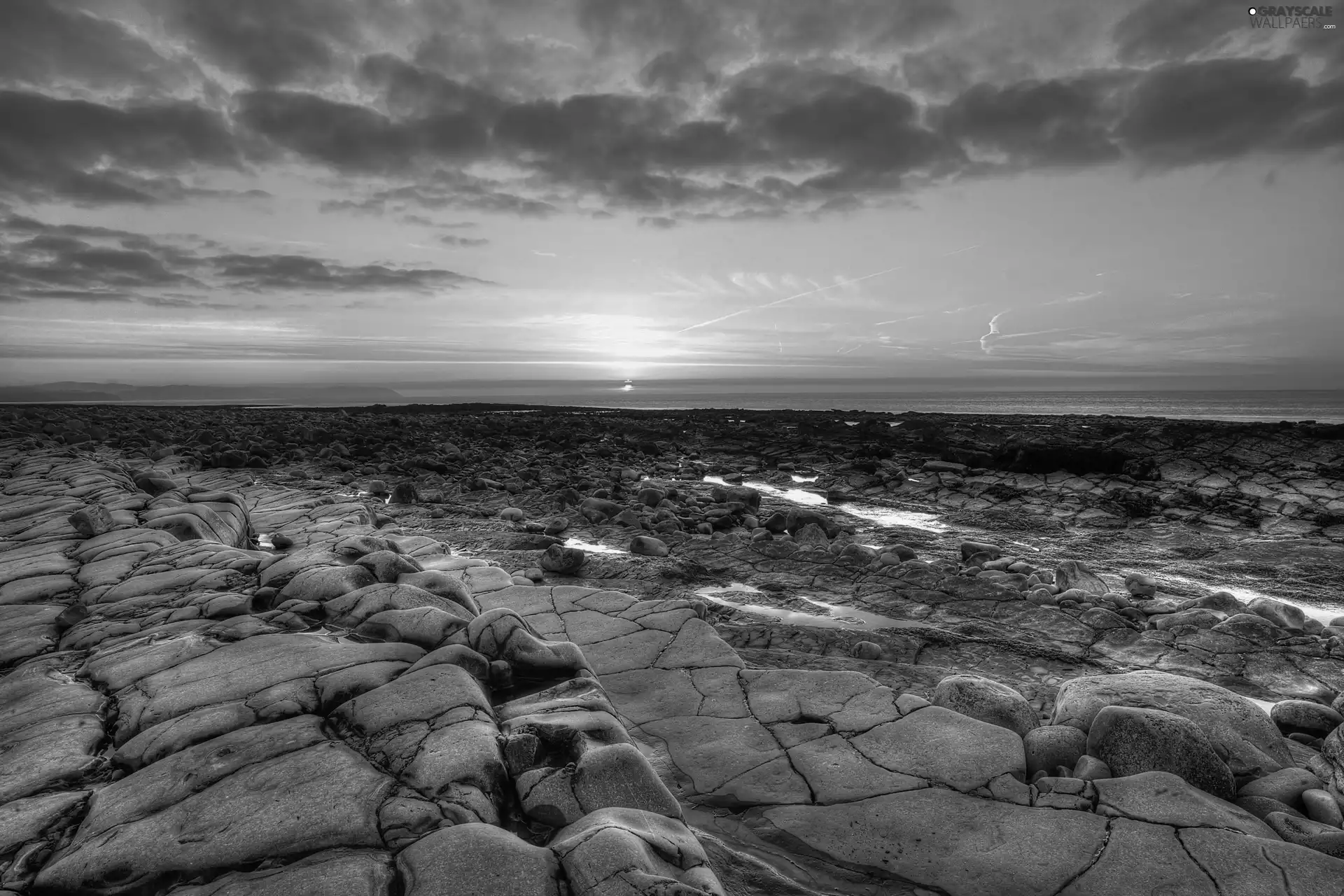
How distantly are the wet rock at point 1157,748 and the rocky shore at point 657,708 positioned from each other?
1cm

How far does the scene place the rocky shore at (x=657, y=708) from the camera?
7.38ft

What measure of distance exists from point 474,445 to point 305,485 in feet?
22.6

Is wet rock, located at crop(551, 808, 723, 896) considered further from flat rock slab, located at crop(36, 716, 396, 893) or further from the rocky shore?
flat rock slab, located at crop(36, 716, 396, 893)

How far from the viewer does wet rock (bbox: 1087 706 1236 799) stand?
9.51ft

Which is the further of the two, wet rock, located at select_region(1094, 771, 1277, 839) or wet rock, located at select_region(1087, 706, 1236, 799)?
wet rock, located at select_region(1087, 706, 1236, 799)

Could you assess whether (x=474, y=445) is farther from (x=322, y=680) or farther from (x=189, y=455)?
(x=322, y=680)

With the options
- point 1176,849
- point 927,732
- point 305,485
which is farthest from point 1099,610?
point 305,485

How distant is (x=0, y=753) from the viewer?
8.62 ft

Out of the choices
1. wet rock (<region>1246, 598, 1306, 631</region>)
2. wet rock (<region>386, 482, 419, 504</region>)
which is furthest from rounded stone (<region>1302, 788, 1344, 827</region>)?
wet rock (<region>386, 482, 419, 504</region>)

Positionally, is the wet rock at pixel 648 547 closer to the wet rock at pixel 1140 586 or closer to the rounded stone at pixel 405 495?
the wet rock at pixel 1140 586

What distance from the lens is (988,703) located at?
3.60 metres

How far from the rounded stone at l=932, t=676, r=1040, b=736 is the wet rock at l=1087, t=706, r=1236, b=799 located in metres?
0.38

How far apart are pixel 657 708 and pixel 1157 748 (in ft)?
8.48

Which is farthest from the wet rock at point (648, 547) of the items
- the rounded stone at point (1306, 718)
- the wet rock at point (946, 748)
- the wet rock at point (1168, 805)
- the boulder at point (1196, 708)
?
the rounded stone at point (1306, 718)
